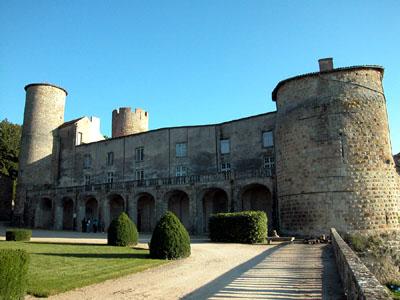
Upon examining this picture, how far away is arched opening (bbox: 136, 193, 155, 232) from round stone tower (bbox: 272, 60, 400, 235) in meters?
14.5

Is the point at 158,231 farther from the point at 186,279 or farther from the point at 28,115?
the point at 28,115

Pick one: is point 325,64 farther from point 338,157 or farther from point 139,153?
point 139,153

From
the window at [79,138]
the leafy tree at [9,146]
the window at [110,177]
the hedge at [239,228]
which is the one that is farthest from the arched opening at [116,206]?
the leafy tree at [9,146]

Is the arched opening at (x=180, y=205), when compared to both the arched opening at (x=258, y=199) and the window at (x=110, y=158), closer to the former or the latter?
the arched opening at (x=258, y=199)

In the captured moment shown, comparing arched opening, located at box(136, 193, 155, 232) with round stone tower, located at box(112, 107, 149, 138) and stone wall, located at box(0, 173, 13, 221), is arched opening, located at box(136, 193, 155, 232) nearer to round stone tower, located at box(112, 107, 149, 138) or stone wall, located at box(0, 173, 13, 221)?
round stone tower, located at box(112, 107, 149, 138)

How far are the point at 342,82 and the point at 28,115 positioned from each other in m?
35.9

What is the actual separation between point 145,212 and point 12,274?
1148 inches

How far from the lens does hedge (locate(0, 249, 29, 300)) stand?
19.2ft

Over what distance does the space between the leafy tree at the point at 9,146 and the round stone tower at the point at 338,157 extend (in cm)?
3920

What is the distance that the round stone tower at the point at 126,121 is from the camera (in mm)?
47844

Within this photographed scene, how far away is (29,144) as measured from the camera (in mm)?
42156

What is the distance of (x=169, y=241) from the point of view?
12.9 m

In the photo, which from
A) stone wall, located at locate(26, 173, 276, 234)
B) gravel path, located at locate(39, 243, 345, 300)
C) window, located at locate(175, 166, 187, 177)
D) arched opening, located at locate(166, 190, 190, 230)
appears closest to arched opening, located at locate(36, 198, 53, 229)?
stone wall, located at locate(26, 173, 276, 234)

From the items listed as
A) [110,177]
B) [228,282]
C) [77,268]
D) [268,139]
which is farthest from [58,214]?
[228,282]
